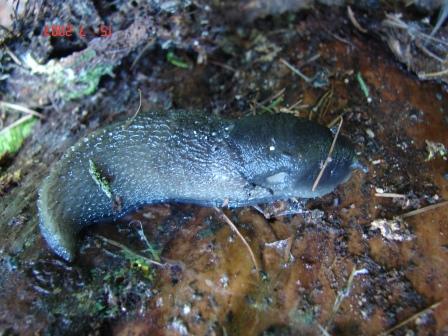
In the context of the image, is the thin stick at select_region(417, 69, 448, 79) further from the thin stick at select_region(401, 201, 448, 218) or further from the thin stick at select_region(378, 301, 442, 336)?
the thin stick at select_region(378, 301, 442, 336)

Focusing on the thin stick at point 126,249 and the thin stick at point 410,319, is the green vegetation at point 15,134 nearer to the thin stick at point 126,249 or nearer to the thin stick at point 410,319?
the thin stick at point 126,249

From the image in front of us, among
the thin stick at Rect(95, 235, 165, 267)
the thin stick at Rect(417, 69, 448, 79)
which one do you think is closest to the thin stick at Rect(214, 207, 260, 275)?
the thin stick at Rect(95, 235, 165, 267)

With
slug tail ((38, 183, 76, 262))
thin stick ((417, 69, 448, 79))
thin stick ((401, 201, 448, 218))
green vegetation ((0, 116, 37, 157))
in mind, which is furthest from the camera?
green vegetation ((0, 116, 37, 157))

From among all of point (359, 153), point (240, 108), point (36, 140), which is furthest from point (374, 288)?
point (36, 140)

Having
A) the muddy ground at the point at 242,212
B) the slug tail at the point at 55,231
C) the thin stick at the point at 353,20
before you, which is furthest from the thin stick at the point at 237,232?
the thin stick at the point at 353,20

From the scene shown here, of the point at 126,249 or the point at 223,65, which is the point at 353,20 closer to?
the point at 223,65

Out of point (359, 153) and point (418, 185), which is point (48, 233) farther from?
point (418, 185)
